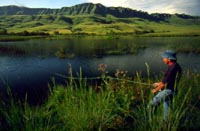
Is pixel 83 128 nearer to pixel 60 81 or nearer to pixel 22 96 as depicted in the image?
pixel 22 96

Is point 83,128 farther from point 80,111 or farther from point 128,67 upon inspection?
point 128,67

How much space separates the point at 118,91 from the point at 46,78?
19.5 metres

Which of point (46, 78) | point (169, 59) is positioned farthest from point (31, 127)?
point (46, 78)

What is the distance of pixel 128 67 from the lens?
36.5m

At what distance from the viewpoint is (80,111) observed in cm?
854

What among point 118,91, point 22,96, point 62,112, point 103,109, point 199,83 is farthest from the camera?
point 22,96

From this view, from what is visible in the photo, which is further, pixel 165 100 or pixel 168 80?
pixel 165 100

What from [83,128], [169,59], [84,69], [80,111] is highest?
[169,59]

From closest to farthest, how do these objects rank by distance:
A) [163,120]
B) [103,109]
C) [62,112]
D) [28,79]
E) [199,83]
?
[163,120] < [103,109] < [62,112] < [199,83] < [28,79]

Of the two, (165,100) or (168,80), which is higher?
(168,80)

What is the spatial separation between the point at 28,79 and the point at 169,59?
22847 mm

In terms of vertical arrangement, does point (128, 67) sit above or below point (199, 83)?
below


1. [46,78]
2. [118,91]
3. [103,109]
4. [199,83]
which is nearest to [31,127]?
[103,109]

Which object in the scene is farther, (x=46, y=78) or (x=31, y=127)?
(x=46, y=78)
